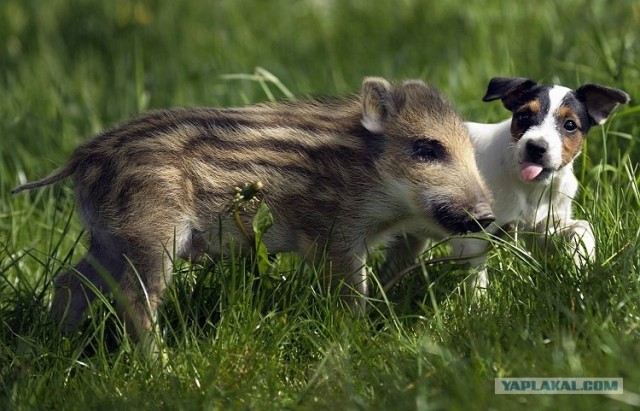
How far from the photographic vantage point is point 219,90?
7.61 metres

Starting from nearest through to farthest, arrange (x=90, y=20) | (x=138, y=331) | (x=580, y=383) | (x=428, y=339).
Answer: (x=580, y=383) → (x=428, y=339) → (x=138, y=331) → (x=90, y=20)

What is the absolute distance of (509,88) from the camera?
5141 mm

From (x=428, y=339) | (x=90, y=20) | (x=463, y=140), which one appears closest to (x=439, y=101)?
(x=463, y=140)

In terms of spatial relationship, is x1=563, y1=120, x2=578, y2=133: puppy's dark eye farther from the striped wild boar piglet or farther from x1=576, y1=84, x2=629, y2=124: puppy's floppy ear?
the striped wild boar piglet

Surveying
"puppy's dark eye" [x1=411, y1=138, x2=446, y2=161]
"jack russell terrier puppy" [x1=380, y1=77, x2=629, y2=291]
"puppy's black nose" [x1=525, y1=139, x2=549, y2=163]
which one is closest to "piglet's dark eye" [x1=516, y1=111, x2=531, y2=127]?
"jack russell terrier puppy" [x1=380, y1=77, x2=629, y2=291]

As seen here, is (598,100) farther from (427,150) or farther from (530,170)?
(427,150)

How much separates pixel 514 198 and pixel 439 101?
58 centimetres

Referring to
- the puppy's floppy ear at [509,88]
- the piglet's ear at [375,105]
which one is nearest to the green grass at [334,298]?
the puppy's floppy ear at [509,88]

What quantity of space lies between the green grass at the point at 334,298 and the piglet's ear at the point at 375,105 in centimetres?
69

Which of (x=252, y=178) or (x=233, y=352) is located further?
(x=252, y=178)

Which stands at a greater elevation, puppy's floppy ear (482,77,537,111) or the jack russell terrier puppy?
puppy's floppy ear (482,77,537,111)

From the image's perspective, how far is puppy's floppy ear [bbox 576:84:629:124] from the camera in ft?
16.7

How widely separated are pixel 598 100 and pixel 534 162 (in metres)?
0.45

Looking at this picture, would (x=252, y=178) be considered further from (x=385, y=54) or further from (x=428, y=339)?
(x=385, y=54)
